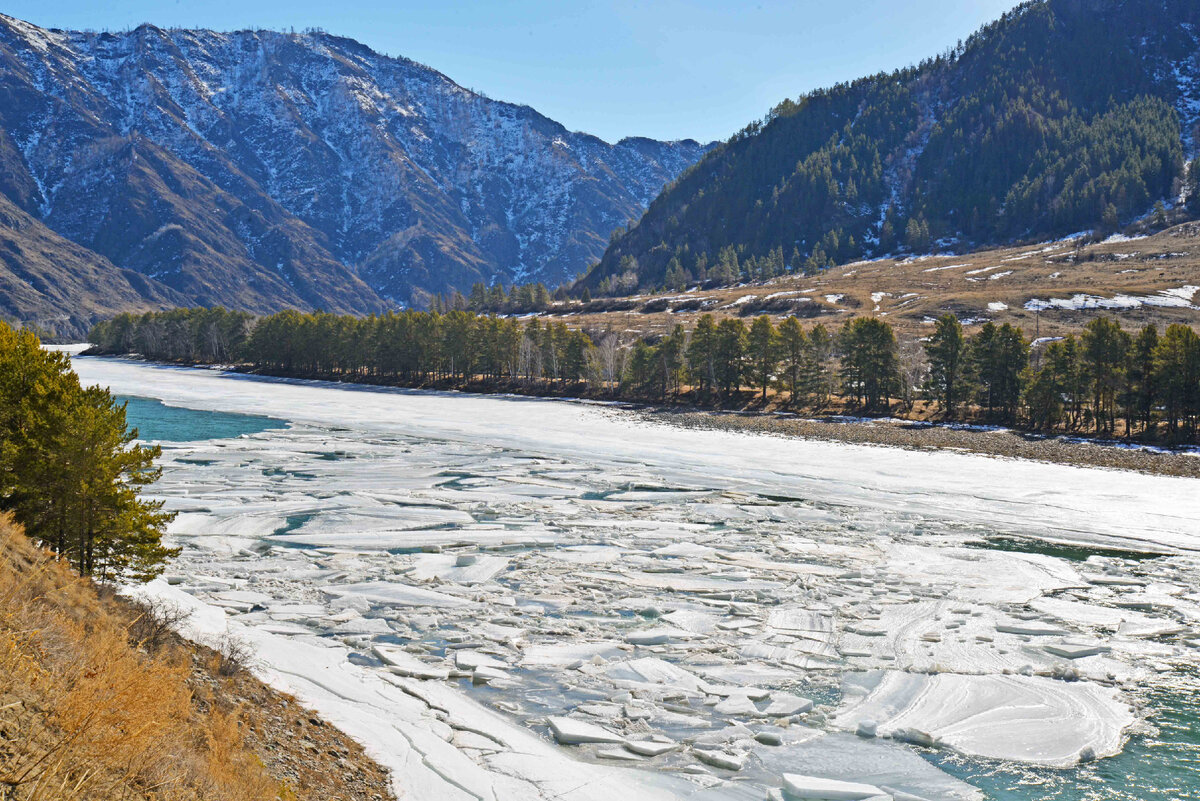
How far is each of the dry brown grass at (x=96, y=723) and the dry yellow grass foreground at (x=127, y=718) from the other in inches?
0.7

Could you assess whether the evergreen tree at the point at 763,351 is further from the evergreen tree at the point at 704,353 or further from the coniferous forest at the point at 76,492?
the coniferous forest at the point at 76,492

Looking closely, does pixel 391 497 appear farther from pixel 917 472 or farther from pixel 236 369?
pixel 236 369

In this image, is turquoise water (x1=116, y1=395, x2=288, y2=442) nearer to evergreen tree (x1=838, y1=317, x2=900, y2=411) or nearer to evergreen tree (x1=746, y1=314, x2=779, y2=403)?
evergreen tree (x1=746, y1=314, x2=779, y2=403)

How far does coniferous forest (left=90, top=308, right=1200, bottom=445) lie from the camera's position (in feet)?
209

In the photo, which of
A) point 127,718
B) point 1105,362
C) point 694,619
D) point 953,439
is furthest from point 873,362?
point 127,718

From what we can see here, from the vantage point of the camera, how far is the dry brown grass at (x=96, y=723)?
22.3ft

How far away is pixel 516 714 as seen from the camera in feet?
48.5

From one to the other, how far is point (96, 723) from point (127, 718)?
761 millimetres

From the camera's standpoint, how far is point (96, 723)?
755 centimetres

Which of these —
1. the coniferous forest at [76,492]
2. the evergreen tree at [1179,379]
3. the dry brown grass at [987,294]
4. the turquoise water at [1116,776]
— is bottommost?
the turquoise water at [1116,776]

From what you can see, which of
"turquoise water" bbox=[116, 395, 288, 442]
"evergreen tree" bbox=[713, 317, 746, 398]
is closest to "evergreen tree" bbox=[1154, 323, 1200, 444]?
"evergreen tree" bbox=[713, 317, 746, 398]

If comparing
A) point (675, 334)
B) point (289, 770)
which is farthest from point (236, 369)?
point (289, 770)

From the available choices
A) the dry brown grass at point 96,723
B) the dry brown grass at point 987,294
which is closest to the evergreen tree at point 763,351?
the dry brown grass at point 987,294

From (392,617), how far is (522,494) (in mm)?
17462
